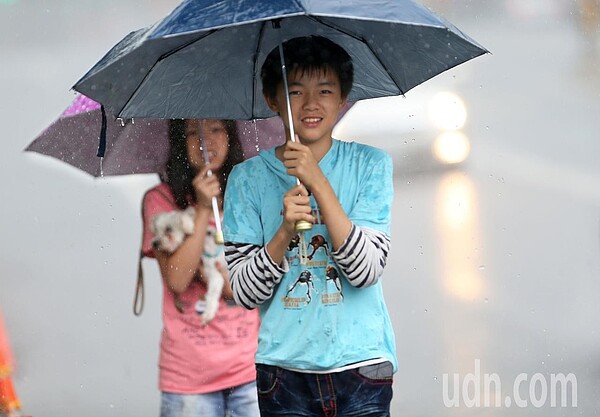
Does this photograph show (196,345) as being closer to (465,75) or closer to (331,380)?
(331,380)

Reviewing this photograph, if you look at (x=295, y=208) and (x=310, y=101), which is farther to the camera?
(x=310, y=101)

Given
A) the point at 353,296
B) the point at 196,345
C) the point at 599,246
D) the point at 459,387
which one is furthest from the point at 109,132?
the point at 599,246

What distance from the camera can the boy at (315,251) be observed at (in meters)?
2.89

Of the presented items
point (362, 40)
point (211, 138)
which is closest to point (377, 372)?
point (362, 40)

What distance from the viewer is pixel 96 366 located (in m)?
5.24

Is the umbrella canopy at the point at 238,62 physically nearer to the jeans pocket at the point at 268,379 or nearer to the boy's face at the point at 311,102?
the boy's face at the point at 311,102

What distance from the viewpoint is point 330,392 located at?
2.90 metres

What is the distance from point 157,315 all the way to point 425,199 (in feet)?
4.99

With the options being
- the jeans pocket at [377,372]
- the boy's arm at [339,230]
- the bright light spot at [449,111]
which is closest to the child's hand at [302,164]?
the boy's arm at [339,230]

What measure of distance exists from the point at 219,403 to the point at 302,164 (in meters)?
1.54

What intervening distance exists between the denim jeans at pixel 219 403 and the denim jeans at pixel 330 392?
1.22 meters

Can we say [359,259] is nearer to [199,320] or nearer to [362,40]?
[362,40]

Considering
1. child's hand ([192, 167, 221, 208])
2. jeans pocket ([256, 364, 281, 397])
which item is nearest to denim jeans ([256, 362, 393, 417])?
jeans pocket ([256, 364, 281, 397])

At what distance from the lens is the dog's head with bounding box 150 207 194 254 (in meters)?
4.25
